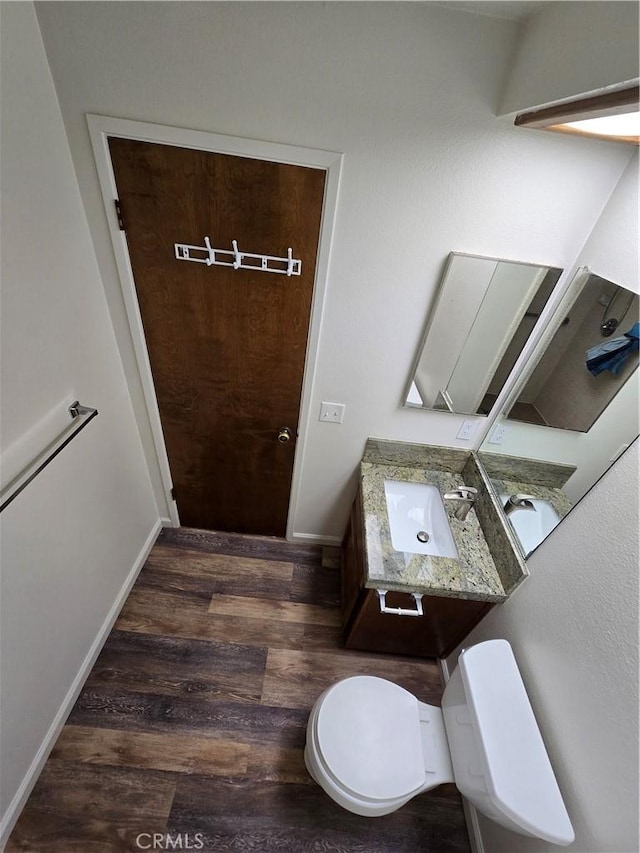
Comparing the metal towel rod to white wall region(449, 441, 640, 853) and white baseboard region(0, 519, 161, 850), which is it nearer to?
white baseboard region(0, 519, 161, 850)

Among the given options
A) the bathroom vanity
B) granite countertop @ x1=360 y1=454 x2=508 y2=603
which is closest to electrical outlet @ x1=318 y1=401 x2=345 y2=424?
the bathroom vanity

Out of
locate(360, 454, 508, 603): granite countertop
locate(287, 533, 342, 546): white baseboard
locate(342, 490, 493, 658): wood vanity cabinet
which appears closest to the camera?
locate(360, 454, 508, 603): granite countertop

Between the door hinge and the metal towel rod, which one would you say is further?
the door hinge

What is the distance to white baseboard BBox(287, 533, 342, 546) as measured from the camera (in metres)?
2.22

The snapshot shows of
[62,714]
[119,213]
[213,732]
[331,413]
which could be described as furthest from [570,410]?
[62,714]

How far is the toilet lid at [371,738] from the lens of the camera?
111 centimetres

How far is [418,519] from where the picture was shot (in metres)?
1.69

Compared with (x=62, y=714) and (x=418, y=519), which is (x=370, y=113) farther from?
(x=62, y=714)

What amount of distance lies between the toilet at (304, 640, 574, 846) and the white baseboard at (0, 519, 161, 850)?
3.41ft

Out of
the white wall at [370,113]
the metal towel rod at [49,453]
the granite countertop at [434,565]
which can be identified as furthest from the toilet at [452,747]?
the white wall at [370,113]

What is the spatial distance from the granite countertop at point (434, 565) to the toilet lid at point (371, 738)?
386mm

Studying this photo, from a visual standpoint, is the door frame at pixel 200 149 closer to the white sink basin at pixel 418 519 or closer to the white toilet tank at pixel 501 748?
the white sink basin at pixel 418 519

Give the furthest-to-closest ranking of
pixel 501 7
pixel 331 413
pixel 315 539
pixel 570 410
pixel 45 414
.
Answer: pixel 315 539, pixel 331 413, pixel 570 410, pixel 45 414, pixel 501 7

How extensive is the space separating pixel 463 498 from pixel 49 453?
162 centimetres
